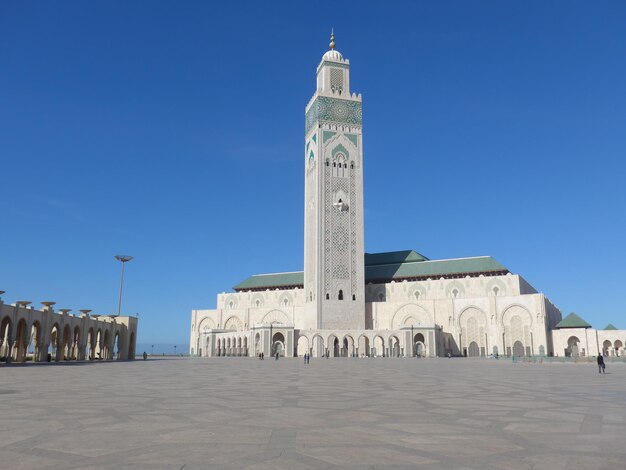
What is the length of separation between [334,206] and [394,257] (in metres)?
14.5

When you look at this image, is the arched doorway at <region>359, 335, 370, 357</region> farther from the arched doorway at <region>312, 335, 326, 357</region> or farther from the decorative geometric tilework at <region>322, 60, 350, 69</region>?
the decorative geometric tilework at <region>322, 60, 350, 69</region>

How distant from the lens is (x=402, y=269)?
74062mm

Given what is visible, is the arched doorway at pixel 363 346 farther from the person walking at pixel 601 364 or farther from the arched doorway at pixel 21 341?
the person walking at pixel 601 364

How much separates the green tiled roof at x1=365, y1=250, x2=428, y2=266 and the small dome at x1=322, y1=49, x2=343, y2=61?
2761 cm

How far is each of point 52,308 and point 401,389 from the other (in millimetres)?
30484

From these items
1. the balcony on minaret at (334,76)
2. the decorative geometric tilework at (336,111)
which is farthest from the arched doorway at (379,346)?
the balcony on minaret at (334,76)

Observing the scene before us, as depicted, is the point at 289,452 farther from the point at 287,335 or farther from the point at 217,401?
the point at 287,335

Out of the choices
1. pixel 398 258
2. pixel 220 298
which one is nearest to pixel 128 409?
pixel 398 258

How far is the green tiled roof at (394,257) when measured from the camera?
→ 7661 cm

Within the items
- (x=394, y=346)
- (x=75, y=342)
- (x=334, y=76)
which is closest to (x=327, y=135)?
(x=334, y=76)

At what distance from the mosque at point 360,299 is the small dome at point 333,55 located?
19cm

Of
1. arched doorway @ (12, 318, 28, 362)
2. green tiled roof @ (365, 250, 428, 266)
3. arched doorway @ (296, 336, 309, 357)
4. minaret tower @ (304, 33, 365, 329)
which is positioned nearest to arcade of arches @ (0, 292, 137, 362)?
arched doorway @ (12, 318, 28, 362)

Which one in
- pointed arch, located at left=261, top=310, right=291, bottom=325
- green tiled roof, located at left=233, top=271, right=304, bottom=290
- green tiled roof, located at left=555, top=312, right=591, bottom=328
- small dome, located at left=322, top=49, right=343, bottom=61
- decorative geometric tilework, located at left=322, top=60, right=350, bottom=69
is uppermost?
small dome, located at left=322, top=49, right=343, bottom=61

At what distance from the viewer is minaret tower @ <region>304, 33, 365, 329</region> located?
66562mm
